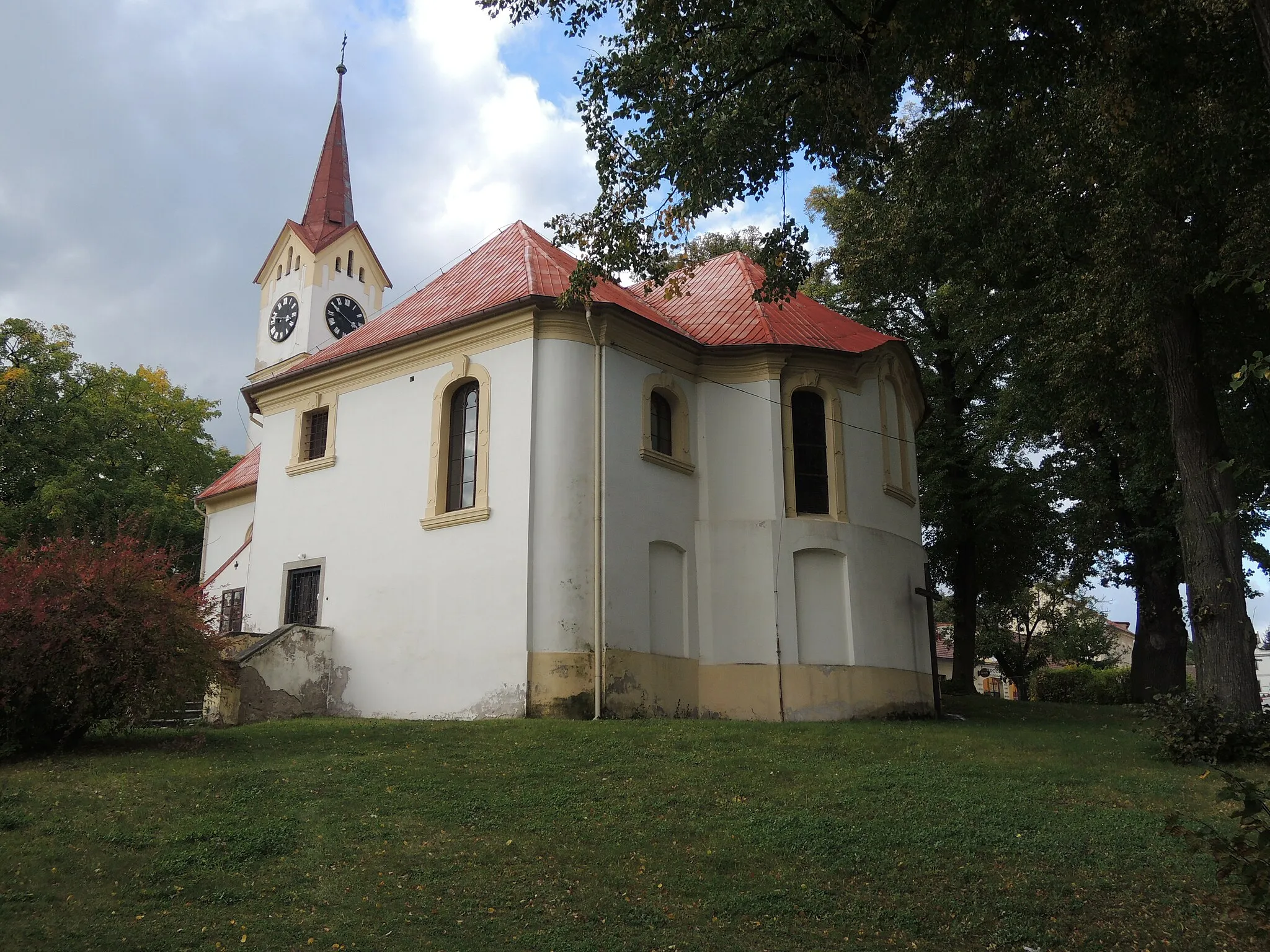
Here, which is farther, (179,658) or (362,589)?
(362,589)

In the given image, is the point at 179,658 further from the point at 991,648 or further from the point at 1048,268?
the point at 991,648

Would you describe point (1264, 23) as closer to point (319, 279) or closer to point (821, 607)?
point (821, 607)

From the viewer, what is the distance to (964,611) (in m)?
29.3

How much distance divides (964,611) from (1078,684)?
17.7 m

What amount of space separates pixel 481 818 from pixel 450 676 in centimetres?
768

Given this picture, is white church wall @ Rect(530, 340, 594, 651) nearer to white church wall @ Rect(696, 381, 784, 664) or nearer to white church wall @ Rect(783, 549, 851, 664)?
white church wall @ Rect(696, 381, 784, 664)

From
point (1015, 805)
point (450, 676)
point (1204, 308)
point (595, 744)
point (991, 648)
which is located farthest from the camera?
point (991, 648)

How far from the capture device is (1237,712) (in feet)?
44.2

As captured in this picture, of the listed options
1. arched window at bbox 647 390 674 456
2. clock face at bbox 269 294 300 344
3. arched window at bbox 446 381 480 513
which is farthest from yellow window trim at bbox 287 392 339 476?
clock face at bbox 269 294 300 344

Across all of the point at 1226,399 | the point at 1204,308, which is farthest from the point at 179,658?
the point at 1226,399

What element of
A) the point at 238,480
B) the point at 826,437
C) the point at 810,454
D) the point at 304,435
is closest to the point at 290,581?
the point at 304,435

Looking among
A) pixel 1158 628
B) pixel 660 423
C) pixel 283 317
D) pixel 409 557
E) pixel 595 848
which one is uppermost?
pixel 283 317

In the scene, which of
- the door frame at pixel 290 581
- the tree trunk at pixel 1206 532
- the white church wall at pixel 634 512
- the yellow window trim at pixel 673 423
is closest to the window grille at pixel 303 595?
the door frame at pixel 290 581

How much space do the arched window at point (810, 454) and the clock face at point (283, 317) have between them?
2429 cm
